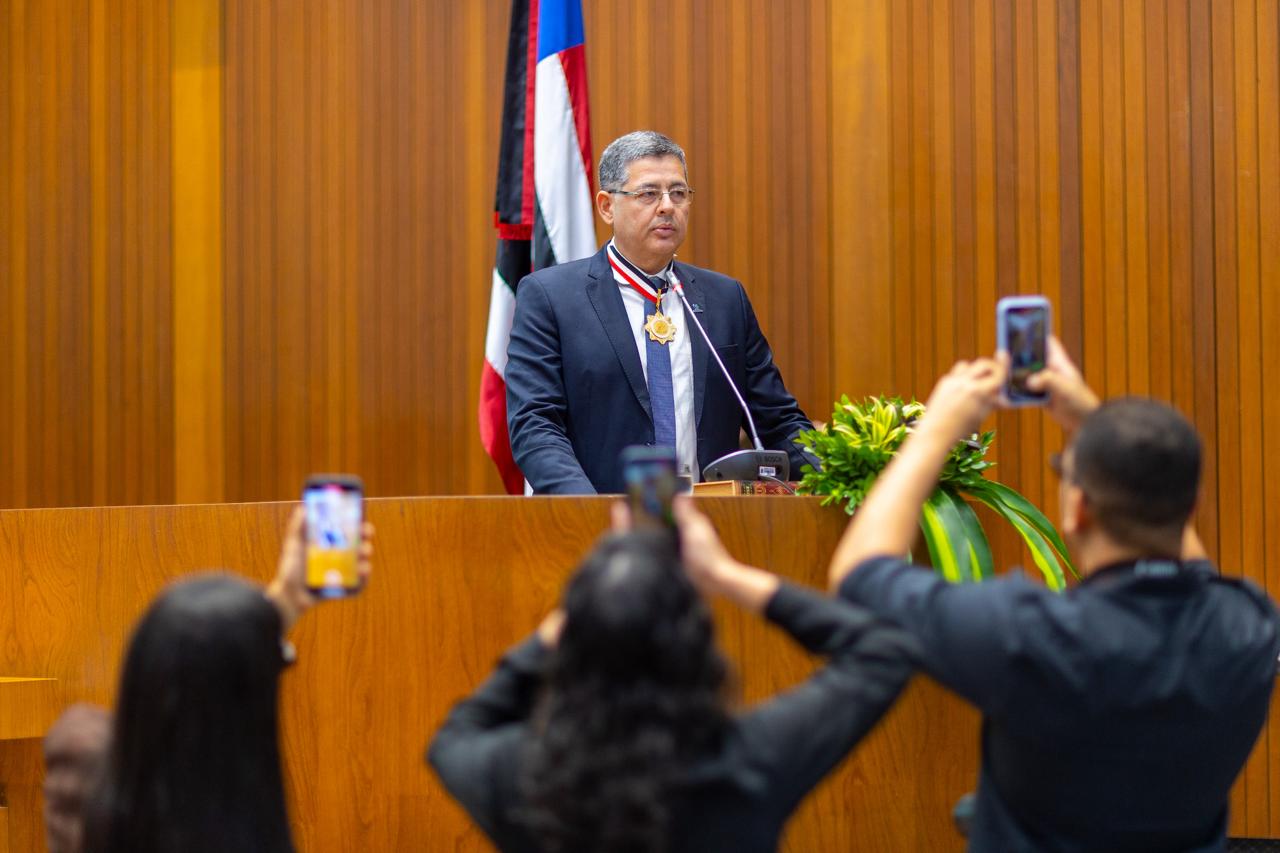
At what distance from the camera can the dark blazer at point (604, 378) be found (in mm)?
3498

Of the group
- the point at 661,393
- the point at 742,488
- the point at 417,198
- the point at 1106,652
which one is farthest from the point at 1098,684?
the point at 417,198

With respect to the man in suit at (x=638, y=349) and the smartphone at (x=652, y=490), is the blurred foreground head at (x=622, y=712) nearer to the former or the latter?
the smartphone at (x=652, y=490)

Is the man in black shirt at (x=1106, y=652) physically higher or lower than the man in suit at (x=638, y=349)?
lower

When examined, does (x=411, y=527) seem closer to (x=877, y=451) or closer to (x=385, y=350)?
(x=877, y=451)

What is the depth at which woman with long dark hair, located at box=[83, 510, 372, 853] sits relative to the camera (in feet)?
5.02

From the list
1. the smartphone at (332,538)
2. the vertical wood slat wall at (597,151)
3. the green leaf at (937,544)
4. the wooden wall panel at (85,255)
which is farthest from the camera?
the wooden wall panel at (85,255)

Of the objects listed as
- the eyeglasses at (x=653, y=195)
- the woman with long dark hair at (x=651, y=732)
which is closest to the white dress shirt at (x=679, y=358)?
the eyeglasses at (x=653, y=195)

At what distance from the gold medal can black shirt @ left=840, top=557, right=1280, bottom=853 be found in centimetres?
192

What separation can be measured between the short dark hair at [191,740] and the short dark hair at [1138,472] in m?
0.90

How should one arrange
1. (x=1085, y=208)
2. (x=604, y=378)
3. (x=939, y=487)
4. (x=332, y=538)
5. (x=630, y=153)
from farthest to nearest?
(x=1085, y=208) < (x=630, y=153) < (x=604, y=378) < (x=939, y=487) < (x=332, y=538)

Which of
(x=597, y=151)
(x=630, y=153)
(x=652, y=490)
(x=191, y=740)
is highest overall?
(x=597, y=151)

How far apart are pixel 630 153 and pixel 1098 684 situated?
227 centimetres

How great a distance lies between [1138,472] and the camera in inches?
65.9

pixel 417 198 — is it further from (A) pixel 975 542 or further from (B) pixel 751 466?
(A) pixel 975 542
